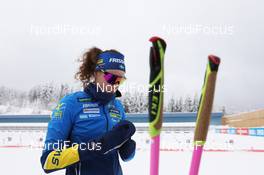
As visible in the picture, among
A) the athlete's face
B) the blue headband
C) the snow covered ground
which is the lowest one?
the snow covered ground

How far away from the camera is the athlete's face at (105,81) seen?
1.54m

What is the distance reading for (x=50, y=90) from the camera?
23.2m

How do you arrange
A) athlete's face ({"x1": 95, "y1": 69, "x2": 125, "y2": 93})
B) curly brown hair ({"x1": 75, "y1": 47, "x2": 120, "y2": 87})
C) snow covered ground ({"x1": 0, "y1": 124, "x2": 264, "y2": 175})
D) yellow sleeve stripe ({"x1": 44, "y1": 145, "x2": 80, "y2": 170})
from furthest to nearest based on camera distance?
snow covered ground ({"x1": 0, "y1": 124, "x2": 264, "y2": 175})
curly brown hair ({"x1": 75, "y1": 47, "x2": 120, "y2": 87})
athlete's face ({"x1": 95, "y1": 69, "x2": 125, "y2": 93})
yellow sleeve stripe ({"x1": 44, "y1": 145, "x2": 80, "y2": 170})

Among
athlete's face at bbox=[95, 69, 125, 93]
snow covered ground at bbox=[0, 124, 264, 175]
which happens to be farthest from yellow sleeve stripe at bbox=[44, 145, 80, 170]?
snow covered ground at bbox=[0, 124, 264, 175]

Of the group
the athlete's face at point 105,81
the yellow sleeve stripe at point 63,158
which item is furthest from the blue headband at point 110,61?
the yellow sleeve stripe at point 63,158

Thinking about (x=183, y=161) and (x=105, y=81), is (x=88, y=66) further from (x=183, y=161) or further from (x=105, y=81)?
(x=183, y=161)

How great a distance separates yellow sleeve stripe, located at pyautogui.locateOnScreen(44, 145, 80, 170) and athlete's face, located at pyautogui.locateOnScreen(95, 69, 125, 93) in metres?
0.36

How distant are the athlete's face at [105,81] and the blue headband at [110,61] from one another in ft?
0.10

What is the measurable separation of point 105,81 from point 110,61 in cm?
11

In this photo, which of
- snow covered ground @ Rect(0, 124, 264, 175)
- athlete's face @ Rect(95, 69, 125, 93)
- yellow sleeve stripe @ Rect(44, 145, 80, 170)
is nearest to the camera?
yellow sleeve stripe @ Rect(44, 145, 80, 170)

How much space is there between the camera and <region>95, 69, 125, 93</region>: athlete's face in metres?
1.54

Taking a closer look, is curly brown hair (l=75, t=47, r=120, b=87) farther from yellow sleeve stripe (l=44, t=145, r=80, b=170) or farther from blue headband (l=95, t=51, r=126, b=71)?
yellow sleeve stripe (l=44, t=145, r=80, b=170)

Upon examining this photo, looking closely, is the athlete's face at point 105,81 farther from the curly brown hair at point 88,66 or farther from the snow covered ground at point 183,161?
the snow covered ground at point 183,161

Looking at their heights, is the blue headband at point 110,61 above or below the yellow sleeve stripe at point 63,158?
above
